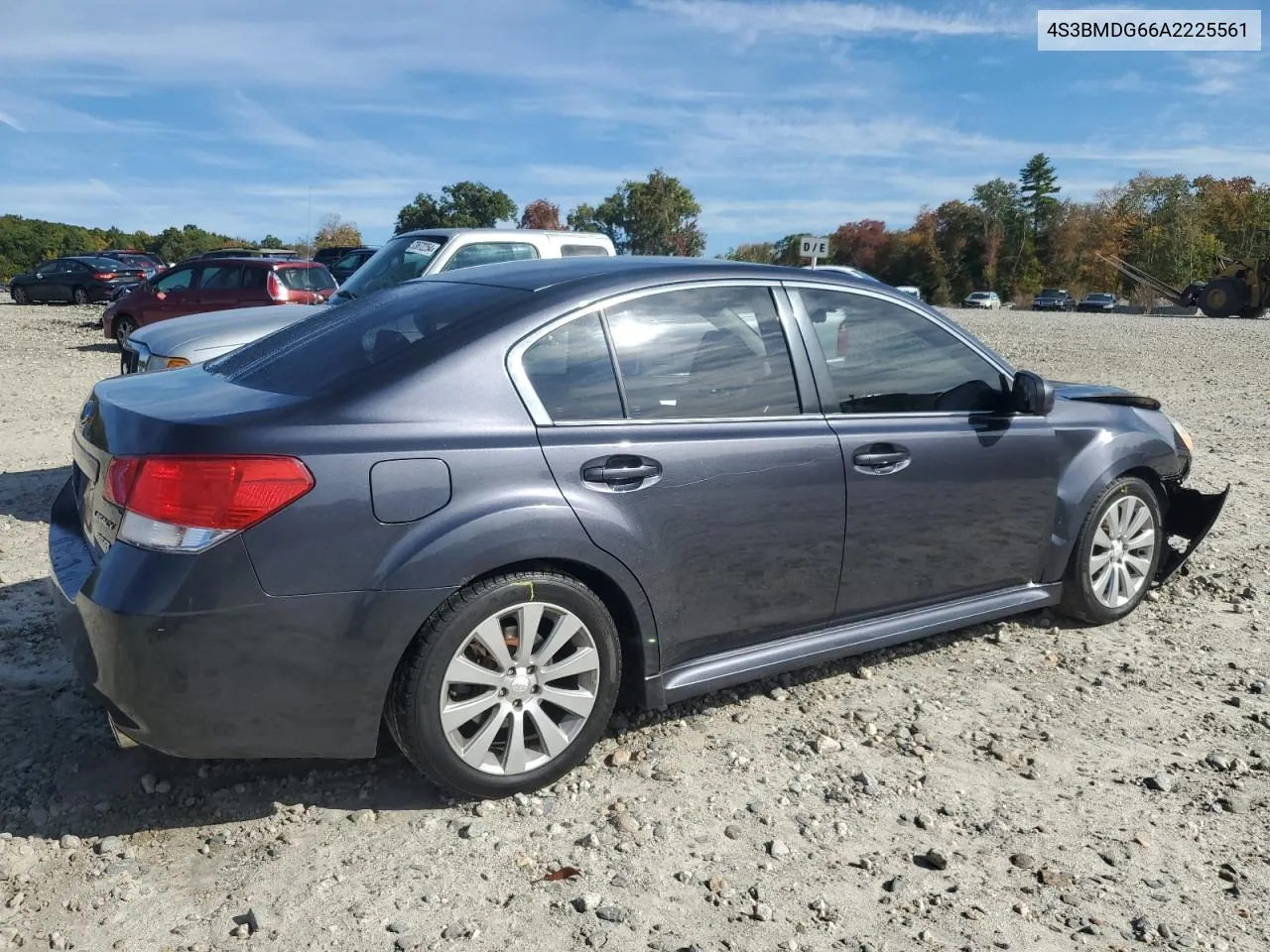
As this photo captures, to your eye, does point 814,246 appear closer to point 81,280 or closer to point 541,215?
point 81,280

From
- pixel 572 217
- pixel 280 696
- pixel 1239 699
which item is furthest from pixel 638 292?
pixel 572 217

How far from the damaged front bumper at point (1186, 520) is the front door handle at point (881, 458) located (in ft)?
6.93

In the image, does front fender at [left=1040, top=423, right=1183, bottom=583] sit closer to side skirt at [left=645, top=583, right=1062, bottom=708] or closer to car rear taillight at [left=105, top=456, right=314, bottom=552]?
side skirt at [left=645, top=583, right=1062, bottom=708]

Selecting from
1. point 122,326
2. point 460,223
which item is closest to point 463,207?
point 460,223

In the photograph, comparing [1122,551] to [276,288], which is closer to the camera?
[1122,551]

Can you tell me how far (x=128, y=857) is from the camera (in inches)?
117

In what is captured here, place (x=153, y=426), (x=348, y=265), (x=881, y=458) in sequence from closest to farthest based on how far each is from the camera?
(x=153, y=426) < (x=881, y=458) < (x=348, y=265)

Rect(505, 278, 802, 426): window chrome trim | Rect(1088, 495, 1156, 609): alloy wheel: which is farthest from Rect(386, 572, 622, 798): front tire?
Rect(1088, 495, 1156, 609): alloy wheel

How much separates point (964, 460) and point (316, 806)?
105 inches

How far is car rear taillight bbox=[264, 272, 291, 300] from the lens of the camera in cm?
1638

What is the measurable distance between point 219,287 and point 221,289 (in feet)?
0.22

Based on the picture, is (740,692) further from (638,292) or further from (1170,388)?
(1170,388)

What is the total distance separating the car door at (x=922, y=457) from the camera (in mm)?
3887

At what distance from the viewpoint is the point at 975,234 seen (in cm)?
8906
